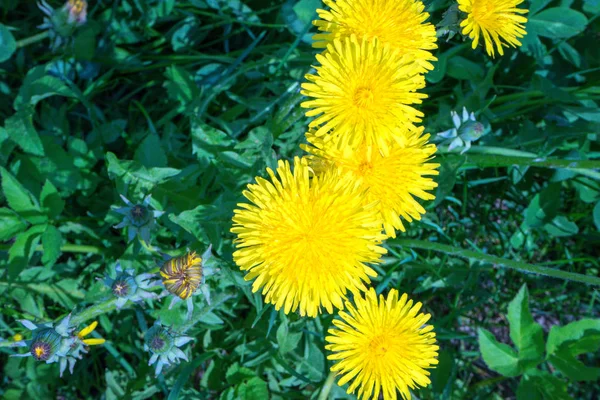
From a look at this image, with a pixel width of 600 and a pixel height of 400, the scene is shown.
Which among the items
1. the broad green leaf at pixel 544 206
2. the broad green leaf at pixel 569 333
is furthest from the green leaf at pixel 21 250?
the broad green leaf at pixel 544 206

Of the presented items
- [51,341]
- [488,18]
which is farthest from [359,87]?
[51,341]

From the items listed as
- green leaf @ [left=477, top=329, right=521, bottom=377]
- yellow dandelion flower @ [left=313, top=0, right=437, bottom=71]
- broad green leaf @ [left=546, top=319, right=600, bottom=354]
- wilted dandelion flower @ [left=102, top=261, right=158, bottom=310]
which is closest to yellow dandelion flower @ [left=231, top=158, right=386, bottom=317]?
wilted dandelion flower @ [left=102, top=261, right=158, bottom=310]

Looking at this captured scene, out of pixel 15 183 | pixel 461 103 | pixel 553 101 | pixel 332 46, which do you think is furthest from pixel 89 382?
pixel 553 101

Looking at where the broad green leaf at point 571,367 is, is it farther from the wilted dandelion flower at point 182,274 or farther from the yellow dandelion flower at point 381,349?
the wilted dandelion flower at point 182,274

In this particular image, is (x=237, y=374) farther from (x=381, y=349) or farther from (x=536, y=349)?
(x=536, y=349)

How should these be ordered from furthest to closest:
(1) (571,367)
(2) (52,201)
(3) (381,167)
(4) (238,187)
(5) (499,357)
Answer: (5) (499,357)
(1) (571,367)
(2) (52,201)
(4) (238,187)
(3) (381,167)

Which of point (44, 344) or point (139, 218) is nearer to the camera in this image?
point (44, 344)

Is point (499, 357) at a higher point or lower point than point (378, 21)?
lower

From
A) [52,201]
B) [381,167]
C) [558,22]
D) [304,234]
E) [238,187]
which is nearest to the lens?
[304,234]

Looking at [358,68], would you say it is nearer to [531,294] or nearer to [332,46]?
[332,46]
